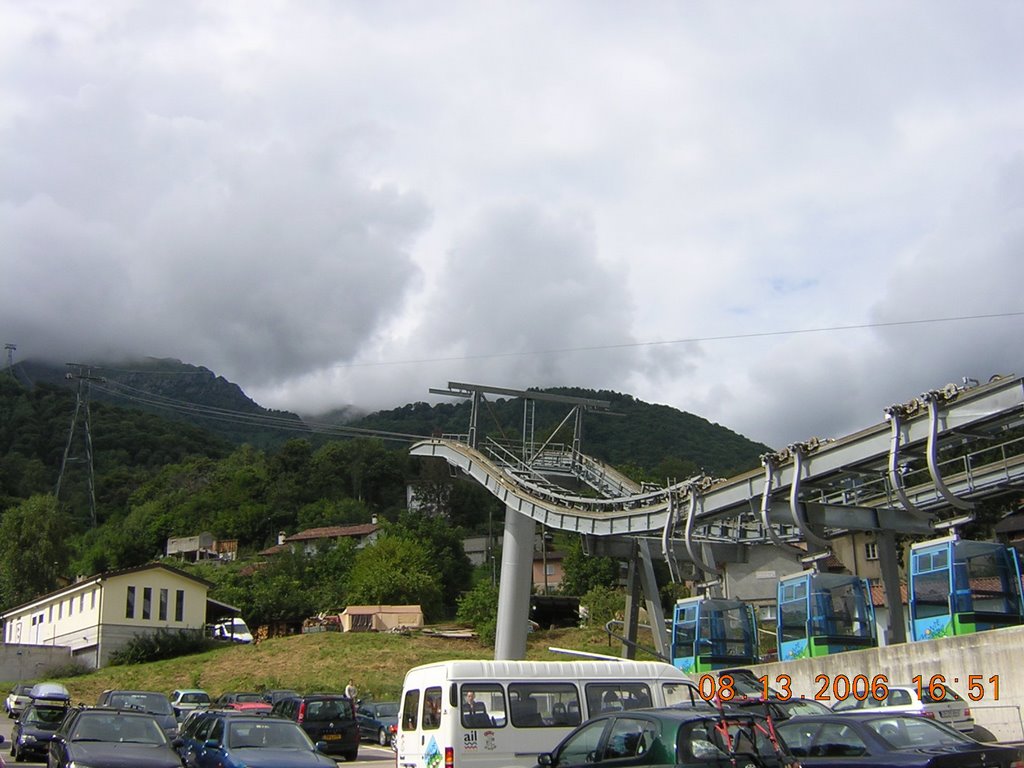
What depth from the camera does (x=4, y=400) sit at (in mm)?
174500

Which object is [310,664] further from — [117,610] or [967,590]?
[967,590]

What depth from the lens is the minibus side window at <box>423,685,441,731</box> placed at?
1423cm

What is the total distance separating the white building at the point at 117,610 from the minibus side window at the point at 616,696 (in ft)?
140

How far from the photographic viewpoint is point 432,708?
47.3ft

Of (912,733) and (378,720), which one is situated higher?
(912,733)

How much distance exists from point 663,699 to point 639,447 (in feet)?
407

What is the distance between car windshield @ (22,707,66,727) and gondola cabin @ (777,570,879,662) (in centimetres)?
1828

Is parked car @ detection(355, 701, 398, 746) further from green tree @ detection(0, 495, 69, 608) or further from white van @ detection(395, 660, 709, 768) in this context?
green tree @ detection(0, 495, 69, 608)

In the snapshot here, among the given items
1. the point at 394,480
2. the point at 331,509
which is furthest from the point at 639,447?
the point at 331,509

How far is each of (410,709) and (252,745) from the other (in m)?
2.53

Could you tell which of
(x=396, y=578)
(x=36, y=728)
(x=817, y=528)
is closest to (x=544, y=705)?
(x=36, y=728)

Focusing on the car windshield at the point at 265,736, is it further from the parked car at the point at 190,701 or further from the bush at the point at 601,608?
the bush at the point at 601,608

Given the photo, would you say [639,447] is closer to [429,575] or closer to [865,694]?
[429,575]

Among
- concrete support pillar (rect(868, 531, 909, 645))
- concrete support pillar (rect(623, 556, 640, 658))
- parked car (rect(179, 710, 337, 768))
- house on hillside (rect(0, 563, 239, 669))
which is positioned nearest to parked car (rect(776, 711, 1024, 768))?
parked car (rect(179, 710, 337, 768))
